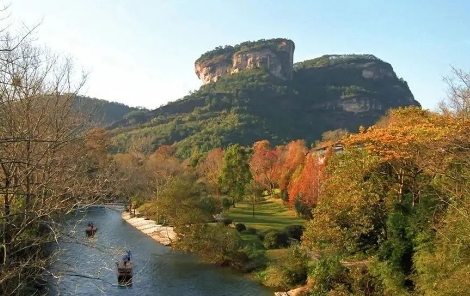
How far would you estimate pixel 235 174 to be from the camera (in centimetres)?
4397

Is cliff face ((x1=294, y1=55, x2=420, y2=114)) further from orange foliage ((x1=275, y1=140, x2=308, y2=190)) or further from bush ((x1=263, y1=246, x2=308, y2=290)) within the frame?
bush ((x1=263, y1=246, x2=308, y2=290))

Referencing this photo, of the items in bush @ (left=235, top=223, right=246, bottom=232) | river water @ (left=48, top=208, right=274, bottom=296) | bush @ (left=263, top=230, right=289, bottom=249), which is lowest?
river water @ (left=48, top=208, right=274, bottom=296)

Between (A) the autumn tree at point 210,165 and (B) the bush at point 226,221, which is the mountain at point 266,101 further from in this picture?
(B) the bush at point 226,221

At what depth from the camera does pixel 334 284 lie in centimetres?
2044

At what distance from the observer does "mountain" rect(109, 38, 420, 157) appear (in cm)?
9700

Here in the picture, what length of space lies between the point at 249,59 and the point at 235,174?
368 feet

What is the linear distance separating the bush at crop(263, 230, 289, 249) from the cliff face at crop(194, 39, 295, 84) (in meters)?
118

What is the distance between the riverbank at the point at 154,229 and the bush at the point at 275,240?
785 centimetres

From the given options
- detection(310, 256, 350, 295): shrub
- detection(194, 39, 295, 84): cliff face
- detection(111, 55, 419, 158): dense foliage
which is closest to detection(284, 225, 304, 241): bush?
detection(310, 256, 350, 295): shrub

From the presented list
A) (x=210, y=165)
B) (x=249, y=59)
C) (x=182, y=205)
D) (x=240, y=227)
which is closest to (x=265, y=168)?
(x=210, y=165)

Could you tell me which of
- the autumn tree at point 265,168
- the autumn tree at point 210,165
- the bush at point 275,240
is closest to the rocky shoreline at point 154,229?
the bush at point 275,240

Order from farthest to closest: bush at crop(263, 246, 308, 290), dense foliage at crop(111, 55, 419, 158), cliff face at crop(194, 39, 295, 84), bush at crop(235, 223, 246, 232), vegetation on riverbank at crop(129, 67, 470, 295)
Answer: cliff face at crop(194, 39, 295, 84), dense foliage at crop(111, 55, 419, 158), bush at crop(235, 223, 246, 232), bush at crop(263, 246, 308, 290), vegetation on riverbank at crop(129, 67, 470, 295)

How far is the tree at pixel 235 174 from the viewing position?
43.8 metres

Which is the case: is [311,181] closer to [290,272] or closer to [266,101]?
[290,272]
